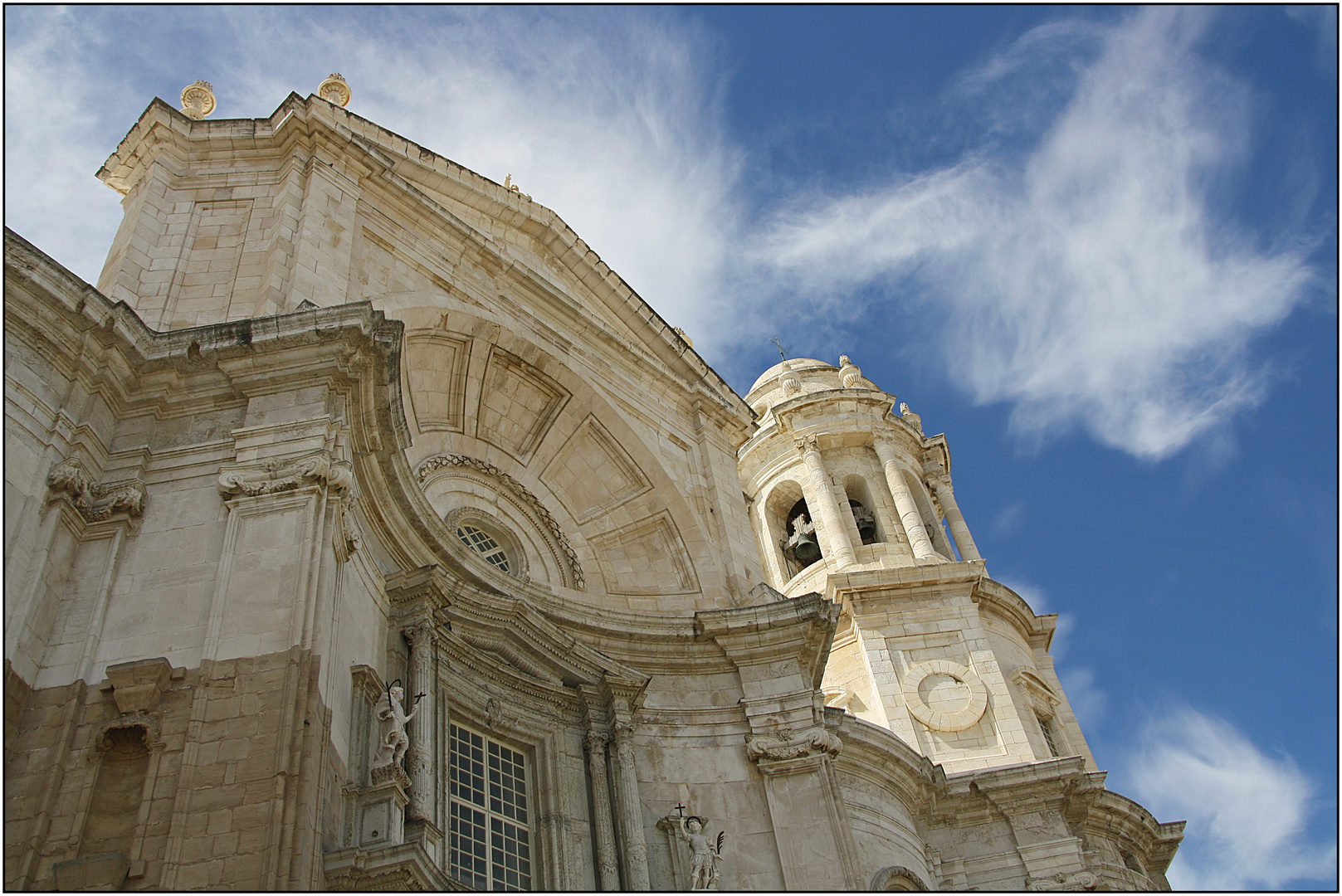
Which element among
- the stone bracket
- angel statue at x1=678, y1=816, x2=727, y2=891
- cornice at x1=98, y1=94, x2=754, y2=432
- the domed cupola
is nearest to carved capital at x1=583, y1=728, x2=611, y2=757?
angel statue at x1=678, y1=816, x2=727, y2=891

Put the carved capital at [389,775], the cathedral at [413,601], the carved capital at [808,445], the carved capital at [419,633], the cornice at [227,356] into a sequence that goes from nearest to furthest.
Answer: the cathedral at [413,601] < the carved capital at [389,775] < the cornice at [227,356] < the carved capital at [419,633] < the carved capital at [808,445]

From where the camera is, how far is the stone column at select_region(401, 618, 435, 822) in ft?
38.7

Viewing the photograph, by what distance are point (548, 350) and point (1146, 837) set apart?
1635cm

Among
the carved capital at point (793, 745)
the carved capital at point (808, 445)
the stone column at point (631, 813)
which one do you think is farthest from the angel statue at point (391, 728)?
the carved capital at point (808, 445)

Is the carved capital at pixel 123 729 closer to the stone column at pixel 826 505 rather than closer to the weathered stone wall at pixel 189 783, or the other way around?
the weathered stone wall at pixel 189 783

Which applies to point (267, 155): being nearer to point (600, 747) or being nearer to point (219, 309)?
point (219, 309)

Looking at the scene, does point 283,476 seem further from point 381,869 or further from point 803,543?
point 803,543

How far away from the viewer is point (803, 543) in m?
31.4

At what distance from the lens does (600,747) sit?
15.4 m

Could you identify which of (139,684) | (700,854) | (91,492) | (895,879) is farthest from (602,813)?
(91,492)

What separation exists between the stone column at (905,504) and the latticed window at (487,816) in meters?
16.9

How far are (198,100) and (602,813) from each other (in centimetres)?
1313

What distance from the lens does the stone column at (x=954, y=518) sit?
104 feet

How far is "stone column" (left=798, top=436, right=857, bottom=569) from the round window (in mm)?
13101
